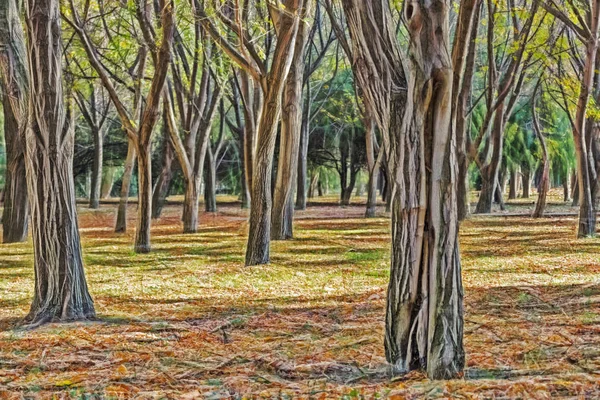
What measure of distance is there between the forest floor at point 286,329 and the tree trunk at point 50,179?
1.07 ft

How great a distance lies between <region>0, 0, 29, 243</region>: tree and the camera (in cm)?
692

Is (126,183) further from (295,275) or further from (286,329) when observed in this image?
(286,329)

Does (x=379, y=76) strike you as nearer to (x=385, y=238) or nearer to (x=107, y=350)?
(x=107, y=350)

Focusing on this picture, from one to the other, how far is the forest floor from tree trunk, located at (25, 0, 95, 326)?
1.07 feet

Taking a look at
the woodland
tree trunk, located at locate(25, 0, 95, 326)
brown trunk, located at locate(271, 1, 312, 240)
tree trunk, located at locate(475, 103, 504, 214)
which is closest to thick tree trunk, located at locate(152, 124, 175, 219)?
the woodland

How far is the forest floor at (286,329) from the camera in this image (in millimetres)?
3934

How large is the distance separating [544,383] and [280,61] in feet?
22.4

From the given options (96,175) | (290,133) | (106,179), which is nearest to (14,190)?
(290,133)

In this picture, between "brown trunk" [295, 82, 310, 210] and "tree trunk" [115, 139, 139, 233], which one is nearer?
"tree trunk" [115, 139, 139, 233]

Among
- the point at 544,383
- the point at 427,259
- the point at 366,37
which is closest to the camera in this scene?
the point at 544,383

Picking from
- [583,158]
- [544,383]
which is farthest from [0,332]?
[583,158]

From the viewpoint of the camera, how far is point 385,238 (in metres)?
14.1

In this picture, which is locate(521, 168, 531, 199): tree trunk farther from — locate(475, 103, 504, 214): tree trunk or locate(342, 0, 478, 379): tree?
locate(342, 0, 478, 379): tree

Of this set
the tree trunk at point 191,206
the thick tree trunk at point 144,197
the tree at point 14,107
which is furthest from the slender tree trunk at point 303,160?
the thick tree trunk at point 144,197
